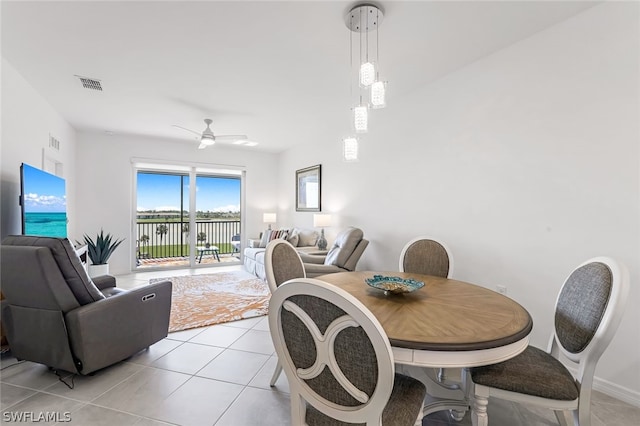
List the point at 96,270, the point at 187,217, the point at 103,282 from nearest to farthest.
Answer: the point at 103,282 → the point at 96,270 → the point at 187,217

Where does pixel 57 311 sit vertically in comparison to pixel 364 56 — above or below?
below

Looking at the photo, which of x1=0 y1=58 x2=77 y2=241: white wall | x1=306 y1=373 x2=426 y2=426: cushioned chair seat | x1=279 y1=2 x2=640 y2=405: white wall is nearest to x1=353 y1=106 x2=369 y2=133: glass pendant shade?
x1=279 y1=2 x2=640 y2=405: white wall

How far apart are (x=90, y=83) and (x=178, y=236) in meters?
4.40

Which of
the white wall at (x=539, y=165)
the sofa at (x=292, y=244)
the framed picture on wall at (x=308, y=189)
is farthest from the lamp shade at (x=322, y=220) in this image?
the white wall at (x=539, y=165)

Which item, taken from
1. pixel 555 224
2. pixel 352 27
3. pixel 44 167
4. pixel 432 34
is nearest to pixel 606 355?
pixel 555 224

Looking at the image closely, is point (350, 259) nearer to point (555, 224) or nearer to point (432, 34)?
point (555, 224)

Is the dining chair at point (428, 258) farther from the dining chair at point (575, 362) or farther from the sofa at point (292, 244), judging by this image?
the sofa at point (292, 244)

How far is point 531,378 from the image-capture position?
129 cm

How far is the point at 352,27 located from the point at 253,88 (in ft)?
5.20

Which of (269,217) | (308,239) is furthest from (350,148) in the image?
(269,217)

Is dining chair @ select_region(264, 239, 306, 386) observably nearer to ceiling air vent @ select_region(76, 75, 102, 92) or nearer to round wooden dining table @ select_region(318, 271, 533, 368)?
round wooden dining table @ select_region(318, 271, 533, 368)

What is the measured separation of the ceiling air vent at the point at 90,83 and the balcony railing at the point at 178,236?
11.8ft

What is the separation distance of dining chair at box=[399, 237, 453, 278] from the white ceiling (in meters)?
1.73

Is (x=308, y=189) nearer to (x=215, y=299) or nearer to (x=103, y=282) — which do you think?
(x=215, y=299)
